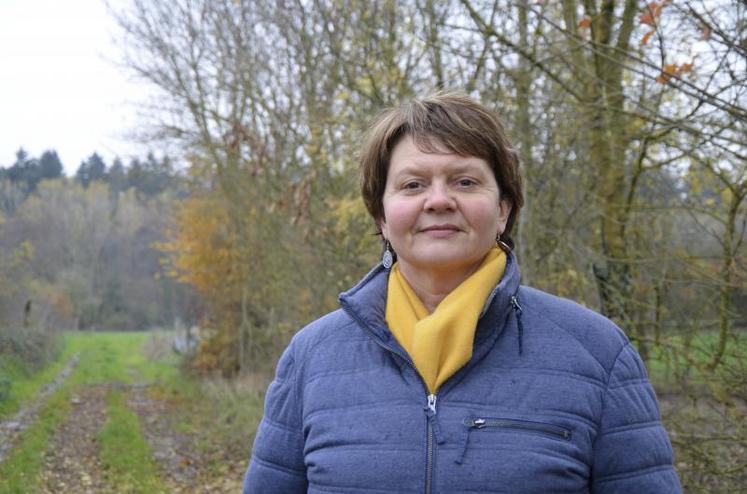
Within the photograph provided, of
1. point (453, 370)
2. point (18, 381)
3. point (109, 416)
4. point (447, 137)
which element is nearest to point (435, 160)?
point (447, 137)

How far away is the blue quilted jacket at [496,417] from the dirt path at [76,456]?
26.7 feet

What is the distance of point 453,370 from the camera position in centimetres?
178

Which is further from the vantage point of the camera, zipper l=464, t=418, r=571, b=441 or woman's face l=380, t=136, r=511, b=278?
woman's face l=380, t=136, r=511, b=278

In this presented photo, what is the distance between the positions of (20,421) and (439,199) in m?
12.1

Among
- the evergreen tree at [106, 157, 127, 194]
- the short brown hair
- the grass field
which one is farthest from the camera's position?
the evergreen tree at [106, 157, 127, 194]

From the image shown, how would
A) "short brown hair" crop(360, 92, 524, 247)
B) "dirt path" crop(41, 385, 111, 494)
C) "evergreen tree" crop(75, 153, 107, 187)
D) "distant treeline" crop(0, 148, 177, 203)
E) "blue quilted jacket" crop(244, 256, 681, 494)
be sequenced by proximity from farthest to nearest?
"evergreen tree" crop(75, 153, 107, 187), "distant treeline" crop(0, 148, 177, 203), "dirt path" crop(41, 385, 111, 494), "short brown hair" crop(360, 92, 524, 247), "blue quilted jacket" crop(244, 256, 681, 494)

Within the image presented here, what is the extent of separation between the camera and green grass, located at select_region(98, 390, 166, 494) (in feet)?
31.4

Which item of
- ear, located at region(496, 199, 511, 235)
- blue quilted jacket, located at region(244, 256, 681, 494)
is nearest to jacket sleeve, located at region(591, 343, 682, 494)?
→ blue quilted jacket, located at region(244, 256, 681, 494)

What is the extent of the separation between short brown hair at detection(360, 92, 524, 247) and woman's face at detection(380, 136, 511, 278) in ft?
0.10

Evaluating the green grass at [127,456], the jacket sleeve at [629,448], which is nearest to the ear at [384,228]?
the jacket sleeve at [629,448]

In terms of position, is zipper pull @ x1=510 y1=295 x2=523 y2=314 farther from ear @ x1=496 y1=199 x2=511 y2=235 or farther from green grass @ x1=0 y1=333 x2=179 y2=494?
green grass @ x1=0 y1=333 x2=179 y2=494

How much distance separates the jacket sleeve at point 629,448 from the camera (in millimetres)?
1693

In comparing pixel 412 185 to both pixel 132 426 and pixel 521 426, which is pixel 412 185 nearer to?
pixel 521 426

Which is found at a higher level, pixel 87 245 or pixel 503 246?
pixel 87 245
